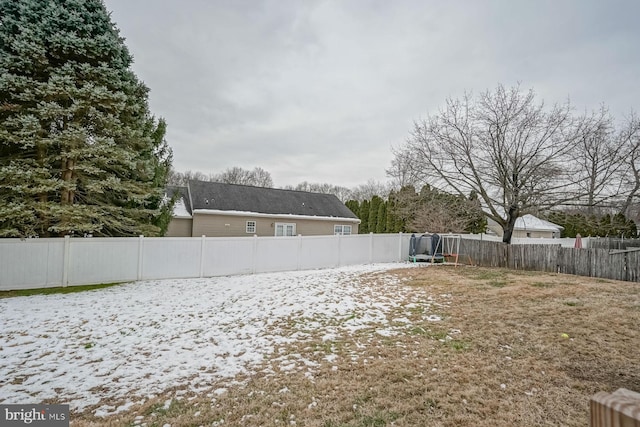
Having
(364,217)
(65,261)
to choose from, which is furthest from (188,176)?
(65,261)

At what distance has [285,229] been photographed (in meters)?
19.2

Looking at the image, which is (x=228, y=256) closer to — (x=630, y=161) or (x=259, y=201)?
(x=259, y=201)

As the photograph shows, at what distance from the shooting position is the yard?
3119 mm

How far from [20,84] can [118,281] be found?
568cm

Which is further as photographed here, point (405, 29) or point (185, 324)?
point (405, 29)

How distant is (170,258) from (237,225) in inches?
323

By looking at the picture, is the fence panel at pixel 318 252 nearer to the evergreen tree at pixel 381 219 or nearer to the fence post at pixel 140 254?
the fence post at pixel 140 254

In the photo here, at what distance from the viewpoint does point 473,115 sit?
519 inches

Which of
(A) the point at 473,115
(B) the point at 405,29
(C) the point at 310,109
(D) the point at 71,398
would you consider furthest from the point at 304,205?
(D) the point at 71,398

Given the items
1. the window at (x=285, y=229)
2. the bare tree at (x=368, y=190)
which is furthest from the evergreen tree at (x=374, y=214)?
the bare tree at (x=368, y=190)

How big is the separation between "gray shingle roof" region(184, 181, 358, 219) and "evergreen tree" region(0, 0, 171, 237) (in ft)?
25.9

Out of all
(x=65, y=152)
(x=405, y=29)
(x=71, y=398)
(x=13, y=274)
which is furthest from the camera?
(x=405, y=29)

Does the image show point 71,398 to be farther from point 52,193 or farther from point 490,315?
point 52,193

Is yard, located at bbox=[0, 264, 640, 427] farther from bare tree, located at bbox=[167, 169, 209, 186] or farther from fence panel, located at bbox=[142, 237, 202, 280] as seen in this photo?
bare tree, located at bbox=[167, 169, 209, 186]
